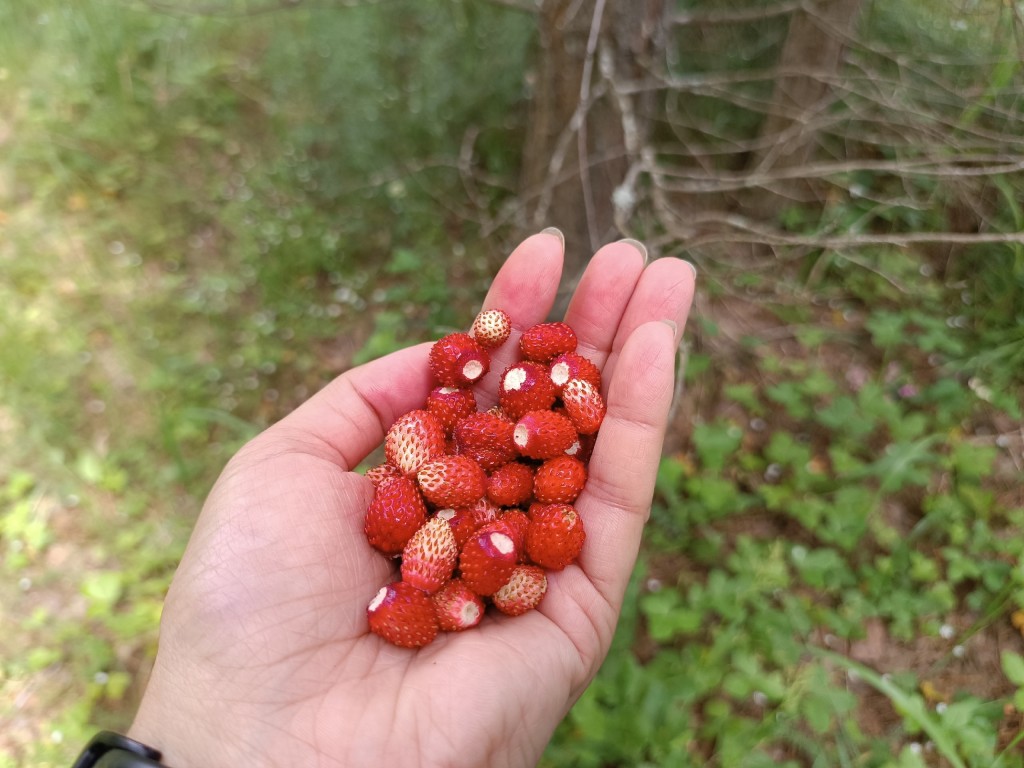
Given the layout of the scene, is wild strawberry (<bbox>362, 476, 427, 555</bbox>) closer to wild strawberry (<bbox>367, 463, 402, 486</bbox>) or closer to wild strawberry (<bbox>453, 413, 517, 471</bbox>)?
wild strawberry (<bbox>367, 463, 402, 486</bbox>)

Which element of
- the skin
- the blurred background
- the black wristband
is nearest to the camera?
the black wristband

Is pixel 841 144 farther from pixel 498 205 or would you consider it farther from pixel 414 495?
pixel 414 495

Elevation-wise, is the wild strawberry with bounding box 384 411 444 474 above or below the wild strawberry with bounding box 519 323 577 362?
below

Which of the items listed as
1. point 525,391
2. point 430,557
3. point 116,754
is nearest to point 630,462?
point 525,391

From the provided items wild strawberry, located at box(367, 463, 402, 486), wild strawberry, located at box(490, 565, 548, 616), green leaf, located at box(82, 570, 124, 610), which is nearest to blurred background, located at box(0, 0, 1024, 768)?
green leaf, located at box(82, 570, 124, 610)

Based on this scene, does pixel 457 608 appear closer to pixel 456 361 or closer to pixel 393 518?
pixel 393 518

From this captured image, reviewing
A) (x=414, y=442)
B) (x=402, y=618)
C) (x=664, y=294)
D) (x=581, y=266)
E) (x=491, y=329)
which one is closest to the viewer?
(x=402, y=618)
